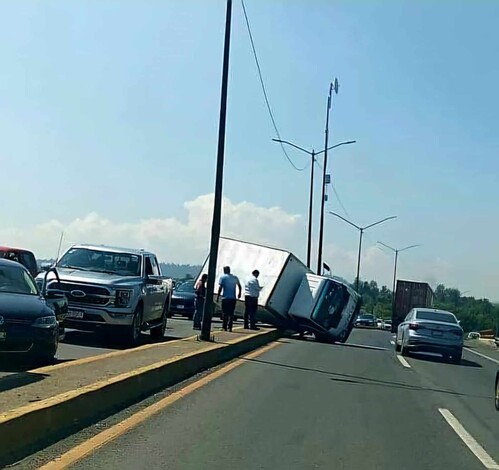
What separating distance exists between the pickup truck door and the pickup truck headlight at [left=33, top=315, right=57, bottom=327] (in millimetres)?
5665

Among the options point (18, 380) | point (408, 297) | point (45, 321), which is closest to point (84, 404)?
point (18, 380)

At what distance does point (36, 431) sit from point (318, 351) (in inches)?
591

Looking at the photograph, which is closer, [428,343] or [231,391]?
[231,391]

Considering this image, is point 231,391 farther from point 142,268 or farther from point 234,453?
point 142,268

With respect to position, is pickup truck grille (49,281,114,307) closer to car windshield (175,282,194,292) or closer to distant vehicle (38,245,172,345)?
distant vehicle (38,245,172,345)

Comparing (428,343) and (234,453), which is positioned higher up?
(428,343)

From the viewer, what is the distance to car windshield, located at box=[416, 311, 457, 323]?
24.5m

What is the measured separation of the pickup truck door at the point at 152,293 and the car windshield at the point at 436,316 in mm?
7888

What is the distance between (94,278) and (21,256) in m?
7.75

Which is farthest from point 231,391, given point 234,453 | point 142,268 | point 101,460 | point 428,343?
point 428,343

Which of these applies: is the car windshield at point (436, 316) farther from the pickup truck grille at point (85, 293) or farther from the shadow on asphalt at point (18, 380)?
the shadow on asphalt at point (18, 380)

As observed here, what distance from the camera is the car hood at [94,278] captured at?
17.3 metres

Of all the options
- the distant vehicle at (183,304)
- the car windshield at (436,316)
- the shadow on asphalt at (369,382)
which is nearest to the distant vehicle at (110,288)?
the shadow on asphalt at (369,382)

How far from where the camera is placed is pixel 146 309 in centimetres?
1852
